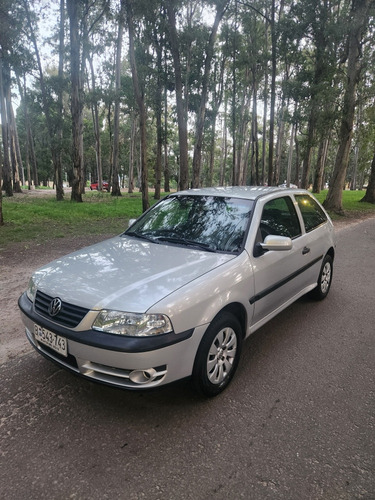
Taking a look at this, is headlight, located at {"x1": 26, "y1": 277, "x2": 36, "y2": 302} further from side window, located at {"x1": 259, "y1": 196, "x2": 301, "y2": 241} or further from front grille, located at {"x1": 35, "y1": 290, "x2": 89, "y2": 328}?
side window, located at {"x1": 259, "y1": 196, "x2": 301, "y2": 241}

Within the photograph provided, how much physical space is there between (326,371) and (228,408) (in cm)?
113

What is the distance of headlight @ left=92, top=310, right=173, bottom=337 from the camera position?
88.9 inches

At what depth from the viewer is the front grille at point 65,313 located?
2385 mm

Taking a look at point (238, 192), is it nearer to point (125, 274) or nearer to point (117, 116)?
point (125, 274)

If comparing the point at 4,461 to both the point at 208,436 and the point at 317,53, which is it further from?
the point at 317,53

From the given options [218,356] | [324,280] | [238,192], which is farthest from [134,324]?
[324,280]

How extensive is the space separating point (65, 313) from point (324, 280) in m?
3.78

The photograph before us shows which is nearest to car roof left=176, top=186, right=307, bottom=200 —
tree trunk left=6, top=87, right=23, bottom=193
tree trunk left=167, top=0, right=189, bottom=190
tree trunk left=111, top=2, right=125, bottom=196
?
tree trunk left=167, top=0, right=189, bottom=190

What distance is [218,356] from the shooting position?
2.71 meters

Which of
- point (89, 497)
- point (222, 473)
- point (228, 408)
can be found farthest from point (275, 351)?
point (89, 497)

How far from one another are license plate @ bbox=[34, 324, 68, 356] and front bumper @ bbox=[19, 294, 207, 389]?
0.04 meters

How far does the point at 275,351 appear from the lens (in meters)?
3.50

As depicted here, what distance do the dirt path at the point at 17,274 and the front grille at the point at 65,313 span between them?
1.10m

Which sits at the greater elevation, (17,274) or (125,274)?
(125,274)
